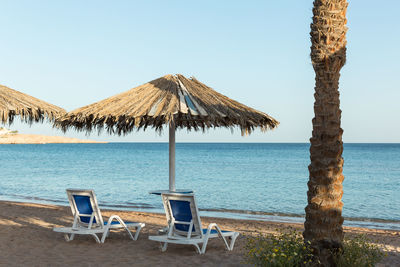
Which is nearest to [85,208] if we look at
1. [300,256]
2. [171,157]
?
[171,157]

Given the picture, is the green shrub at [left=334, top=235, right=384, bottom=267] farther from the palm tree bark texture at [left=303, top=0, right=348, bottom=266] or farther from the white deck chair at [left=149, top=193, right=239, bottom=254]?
the white deck chair at [left=149, top=193, right=239, bottom=254]

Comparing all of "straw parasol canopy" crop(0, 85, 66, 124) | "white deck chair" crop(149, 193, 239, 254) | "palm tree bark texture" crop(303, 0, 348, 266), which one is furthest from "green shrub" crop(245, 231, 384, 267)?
"straw parasol canopy" crop(0, 85, 66, 124)

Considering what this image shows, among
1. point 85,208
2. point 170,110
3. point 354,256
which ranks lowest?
point 354,256

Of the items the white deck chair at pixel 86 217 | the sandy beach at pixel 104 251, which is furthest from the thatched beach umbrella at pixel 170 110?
the sandy beach at pixel 104 251

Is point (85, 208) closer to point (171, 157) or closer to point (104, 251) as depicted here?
point (104, 251)

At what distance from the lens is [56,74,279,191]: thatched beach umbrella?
6406mm

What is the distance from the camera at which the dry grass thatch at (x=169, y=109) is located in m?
6.40

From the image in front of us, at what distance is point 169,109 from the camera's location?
630 centimetres

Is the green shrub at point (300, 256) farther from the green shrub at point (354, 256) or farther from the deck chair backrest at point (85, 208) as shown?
the deck chair backrest at point (85, 208)

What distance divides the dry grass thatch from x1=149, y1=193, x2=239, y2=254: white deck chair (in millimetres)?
1173

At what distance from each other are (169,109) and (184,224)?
63.7 inches

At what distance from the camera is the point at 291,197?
19062mm

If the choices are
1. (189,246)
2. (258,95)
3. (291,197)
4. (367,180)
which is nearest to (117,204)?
(291,197)

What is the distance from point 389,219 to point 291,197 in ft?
18.9
